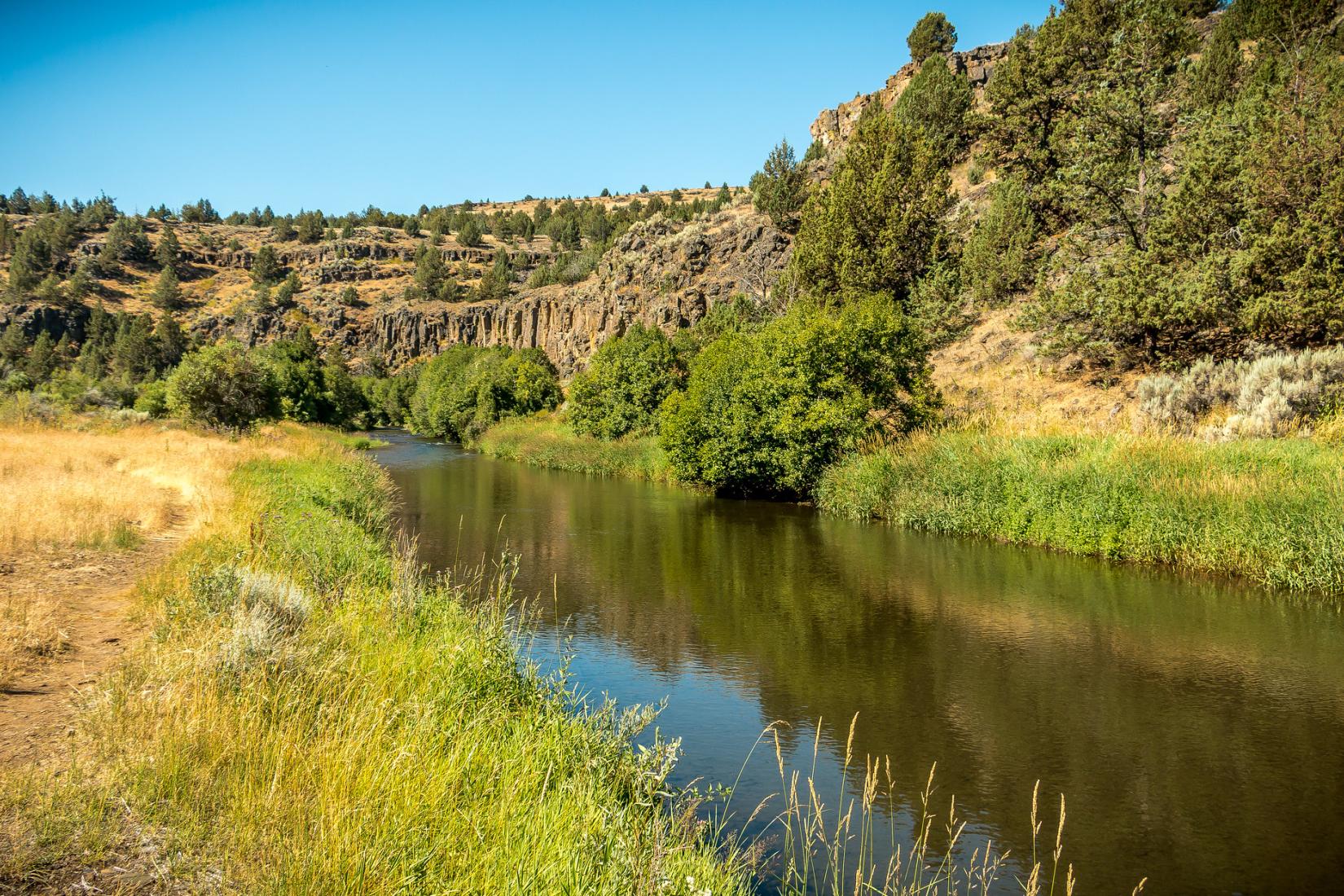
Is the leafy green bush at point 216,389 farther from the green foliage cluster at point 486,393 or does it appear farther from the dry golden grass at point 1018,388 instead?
the dry golden grass at point 1018,388

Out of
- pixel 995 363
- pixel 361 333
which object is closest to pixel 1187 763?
pixel 995 363

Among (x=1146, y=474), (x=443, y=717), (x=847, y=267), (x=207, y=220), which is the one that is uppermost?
(x=207, y=220)

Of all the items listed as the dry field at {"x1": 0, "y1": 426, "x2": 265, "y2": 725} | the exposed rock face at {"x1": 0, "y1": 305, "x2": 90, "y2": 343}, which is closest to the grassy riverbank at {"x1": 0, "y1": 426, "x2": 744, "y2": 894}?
the dry field at {"x1": 0, "y1": 426, "x2": 265, "y2": 725}

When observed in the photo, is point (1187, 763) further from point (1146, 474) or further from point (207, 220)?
point (207, 220)

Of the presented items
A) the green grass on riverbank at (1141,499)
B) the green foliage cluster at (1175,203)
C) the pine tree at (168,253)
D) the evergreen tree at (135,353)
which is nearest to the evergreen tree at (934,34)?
the green foliage cluster at (1175,203)

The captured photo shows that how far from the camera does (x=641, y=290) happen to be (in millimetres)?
82875

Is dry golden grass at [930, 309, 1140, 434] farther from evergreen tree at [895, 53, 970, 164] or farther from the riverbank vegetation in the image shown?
evergreen tree at [895, 53, 970, 164]

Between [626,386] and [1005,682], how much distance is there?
40.4 m

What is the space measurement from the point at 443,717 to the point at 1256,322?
25.8 meters

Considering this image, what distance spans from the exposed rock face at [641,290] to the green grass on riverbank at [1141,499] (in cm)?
4366

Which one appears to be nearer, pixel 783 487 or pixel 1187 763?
pixel 1187 763

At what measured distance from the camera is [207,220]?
182 m

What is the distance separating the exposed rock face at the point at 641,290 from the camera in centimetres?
7250

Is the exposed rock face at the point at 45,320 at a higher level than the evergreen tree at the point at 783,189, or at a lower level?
lower
